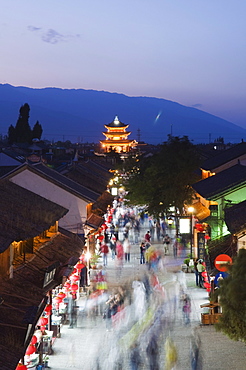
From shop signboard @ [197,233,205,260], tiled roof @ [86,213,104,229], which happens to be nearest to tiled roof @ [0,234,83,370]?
shop signboard @ [197,233,205,260]

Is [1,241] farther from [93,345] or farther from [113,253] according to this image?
[113,253]

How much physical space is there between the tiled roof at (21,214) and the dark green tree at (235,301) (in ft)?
15.5

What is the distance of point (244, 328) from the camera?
16.2 m

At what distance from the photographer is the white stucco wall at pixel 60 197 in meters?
30.7

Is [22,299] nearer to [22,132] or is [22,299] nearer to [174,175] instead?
[174,175]

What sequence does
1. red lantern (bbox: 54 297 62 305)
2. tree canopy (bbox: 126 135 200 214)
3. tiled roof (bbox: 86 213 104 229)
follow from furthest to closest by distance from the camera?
1. tree canopy (bbox: 126 135 200 214)
2. tiled roof (bbox: 86 213 104 229)
3. red lantern (bbox: 54 297 62 305)

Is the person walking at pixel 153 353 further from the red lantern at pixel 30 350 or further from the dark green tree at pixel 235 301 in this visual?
the red lantern at pixel 30 350

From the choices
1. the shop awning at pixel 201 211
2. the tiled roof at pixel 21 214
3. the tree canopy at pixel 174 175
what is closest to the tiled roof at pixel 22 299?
the tiled roof at pixel 21 214

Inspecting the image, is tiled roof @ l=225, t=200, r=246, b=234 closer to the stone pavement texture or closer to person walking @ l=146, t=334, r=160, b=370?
the stone pavement texture

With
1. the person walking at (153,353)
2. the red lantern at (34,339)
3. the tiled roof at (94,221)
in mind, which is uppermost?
the tiled roof at (94,221)

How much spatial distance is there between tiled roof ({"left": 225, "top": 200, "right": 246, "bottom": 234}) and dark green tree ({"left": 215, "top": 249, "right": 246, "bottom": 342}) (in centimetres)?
593

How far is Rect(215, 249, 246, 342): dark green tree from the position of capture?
15617 millimetres

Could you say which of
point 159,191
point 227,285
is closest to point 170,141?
point 159,191

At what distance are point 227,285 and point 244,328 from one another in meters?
1.07
